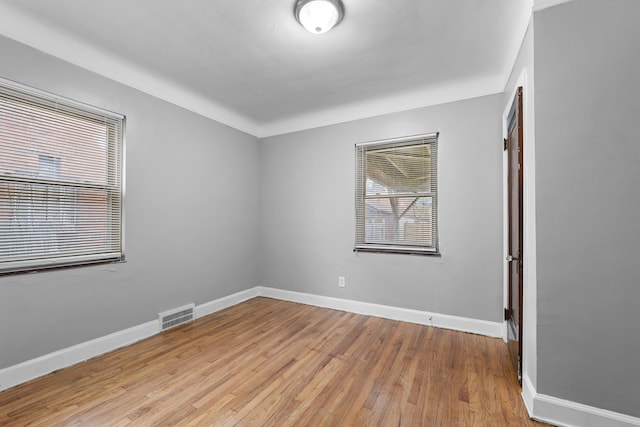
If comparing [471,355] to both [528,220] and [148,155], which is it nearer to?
[528,220]

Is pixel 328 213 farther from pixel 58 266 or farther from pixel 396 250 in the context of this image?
pixel 58 266

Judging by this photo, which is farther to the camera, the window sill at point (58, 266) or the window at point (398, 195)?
the window at point (398, 195)

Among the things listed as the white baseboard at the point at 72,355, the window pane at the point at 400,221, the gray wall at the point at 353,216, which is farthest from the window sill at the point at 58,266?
the window pane at the point at 400,221

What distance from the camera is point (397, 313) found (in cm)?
341

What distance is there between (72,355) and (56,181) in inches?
56.7

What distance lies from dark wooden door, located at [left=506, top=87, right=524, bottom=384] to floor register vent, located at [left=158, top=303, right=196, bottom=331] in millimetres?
3239

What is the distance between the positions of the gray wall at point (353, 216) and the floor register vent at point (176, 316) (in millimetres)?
1260

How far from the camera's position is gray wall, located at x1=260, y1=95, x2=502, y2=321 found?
118 inches

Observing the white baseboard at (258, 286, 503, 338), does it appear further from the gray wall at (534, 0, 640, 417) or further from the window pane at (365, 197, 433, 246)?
the gray wall at (534, 0, 640, 417)

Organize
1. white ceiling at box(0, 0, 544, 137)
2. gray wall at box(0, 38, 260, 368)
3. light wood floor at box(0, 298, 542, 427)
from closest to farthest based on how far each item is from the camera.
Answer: light wood floor at box(0, 298, 542, 427)
white ceiling at box(0, 0, 544, 137)
gray wall at box(0, 38, 260, 368)

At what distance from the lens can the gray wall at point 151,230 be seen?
85.2 inches

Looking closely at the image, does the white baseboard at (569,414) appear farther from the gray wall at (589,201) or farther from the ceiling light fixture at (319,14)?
the ceiling light fixture at (319,14)

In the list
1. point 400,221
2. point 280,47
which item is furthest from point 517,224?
point 280,47

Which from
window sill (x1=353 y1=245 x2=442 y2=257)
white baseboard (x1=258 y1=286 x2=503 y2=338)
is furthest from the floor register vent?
window sill (x1=353 y1=245 x2=442 y2=257)
